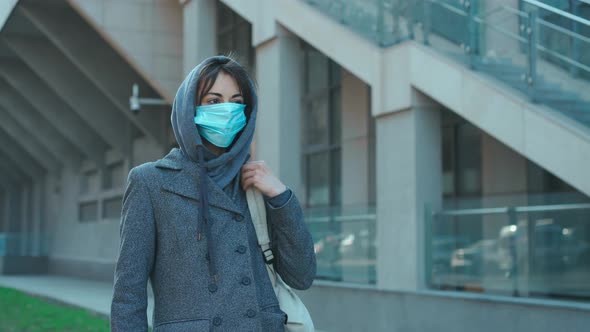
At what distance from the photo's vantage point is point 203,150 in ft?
9.61

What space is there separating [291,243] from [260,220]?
13 centimetres

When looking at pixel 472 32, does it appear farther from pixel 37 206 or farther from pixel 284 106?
pixel 37 206

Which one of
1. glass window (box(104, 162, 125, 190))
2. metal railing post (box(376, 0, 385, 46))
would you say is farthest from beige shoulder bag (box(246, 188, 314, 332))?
glass window (box(104, 162, 125, 190))

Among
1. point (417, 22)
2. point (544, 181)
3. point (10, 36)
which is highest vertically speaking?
point (10, 36)

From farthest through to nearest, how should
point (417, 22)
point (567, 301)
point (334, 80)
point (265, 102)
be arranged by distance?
point (334, 80) → point (265, 102) → point (417, 22) → point (567, 301)

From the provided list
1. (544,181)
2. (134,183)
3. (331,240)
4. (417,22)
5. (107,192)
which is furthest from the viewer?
(107,192)

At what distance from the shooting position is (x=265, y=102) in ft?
52.3

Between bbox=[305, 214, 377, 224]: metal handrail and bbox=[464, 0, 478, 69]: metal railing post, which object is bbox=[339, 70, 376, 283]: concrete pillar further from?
bbox=[464, 0, 478, 69]: metal railing post

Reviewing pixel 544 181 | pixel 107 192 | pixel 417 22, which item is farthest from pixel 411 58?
pixel 107 192

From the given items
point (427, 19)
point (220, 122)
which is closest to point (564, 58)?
point (427, 19)

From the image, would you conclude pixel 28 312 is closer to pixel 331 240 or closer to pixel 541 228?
pixel 331 240

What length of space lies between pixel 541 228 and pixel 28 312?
10.5 m

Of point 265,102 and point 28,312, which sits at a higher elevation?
point 265,102

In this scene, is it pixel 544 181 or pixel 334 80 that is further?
pixel 334 80
